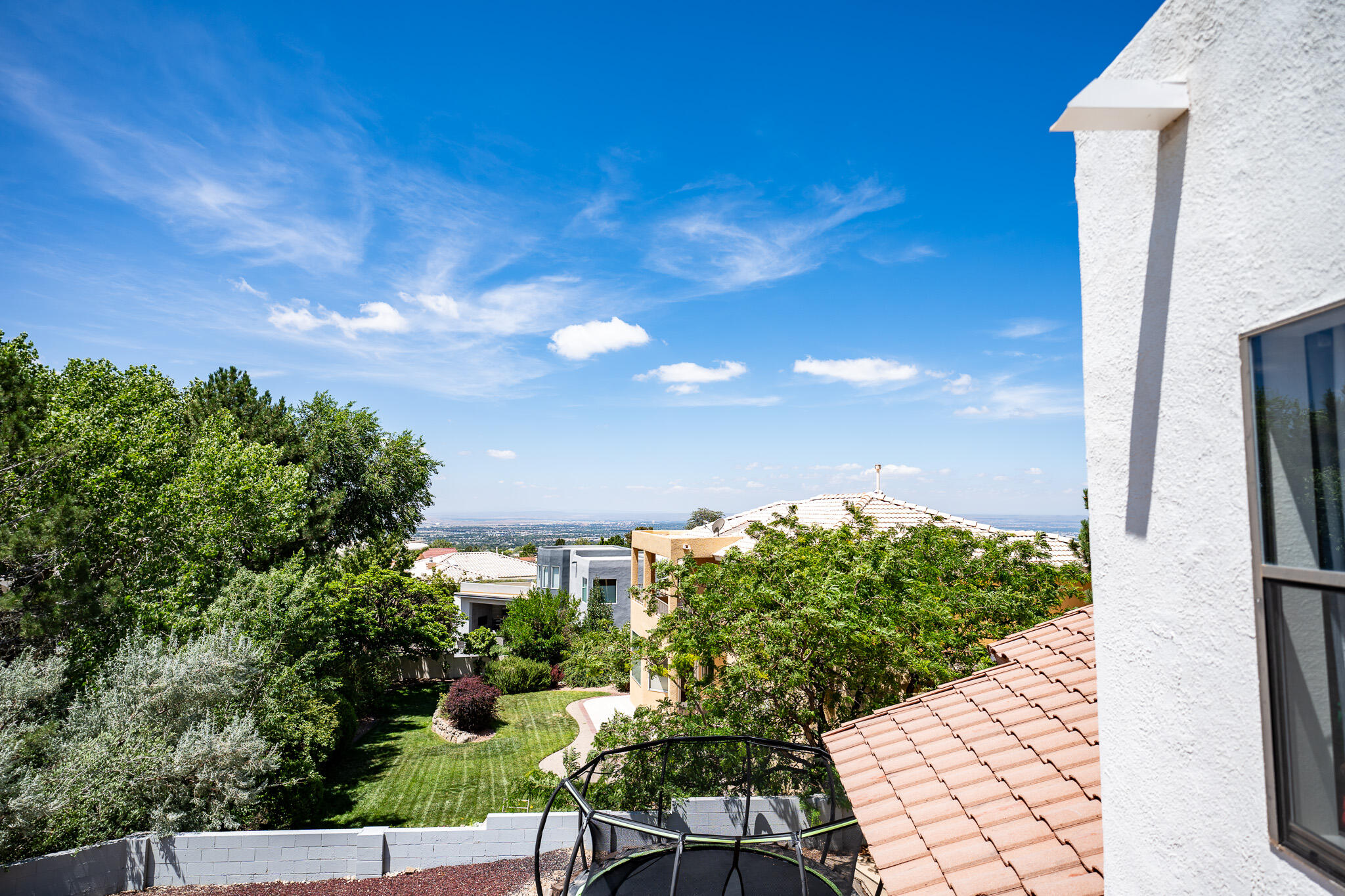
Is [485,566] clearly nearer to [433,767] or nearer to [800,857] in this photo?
[433,767]

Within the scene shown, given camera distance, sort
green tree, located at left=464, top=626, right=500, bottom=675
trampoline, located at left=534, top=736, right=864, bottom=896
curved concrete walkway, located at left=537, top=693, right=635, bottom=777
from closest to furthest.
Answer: trampoline, located at left=534, top=736, right=864, bottom=896 → curved concrete walkway, located at left=537, top=693, right=635, bottom=777 → green tree, located at left=464, top=626, right=500, bottom=675

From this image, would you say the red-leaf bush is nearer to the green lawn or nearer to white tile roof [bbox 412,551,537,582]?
the green lawn

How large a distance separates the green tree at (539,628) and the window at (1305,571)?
118 feet

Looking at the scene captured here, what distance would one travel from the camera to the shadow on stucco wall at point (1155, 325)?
271 centimetres

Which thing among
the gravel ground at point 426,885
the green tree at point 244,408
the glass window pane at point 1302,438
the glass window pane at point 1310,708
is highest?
the green tree at point 244,408

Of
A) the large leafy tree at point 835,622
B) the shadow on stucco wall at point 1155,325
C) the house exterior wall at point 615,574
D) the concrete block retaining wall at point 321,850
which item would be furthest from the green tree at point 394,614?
the shadow on stucco wall at point 1155,325

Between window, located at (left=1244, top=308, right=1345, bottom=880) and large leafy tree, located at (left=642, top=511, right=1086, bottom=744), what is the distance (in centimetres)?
907

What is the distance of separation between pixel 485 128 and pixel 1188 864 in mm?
23780

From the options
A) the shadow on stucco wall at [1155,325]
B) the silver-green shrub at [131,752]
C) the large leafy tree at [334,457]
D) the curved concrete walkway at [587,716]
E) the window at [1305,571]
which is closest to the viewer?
the window at [1305,571]

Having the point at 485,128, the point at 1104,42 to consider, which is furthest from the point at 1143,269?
the point at 485,128

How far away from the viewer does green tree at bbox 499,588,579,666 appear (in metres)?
36.3

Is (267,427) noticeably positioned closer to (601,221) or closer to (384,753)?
(384,753)

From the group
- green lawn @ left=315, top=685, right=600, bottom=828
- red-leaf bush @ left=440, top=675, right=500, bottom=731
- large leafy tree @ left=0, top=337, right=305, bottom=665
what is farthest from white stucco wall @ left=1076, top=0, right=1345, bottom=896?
red-leaf bush @ left=440, top=675, right=500, bottom=731

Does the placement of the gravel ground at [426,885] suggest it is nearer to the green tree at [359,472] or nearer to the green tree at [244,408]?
the green tree at [244,408]
